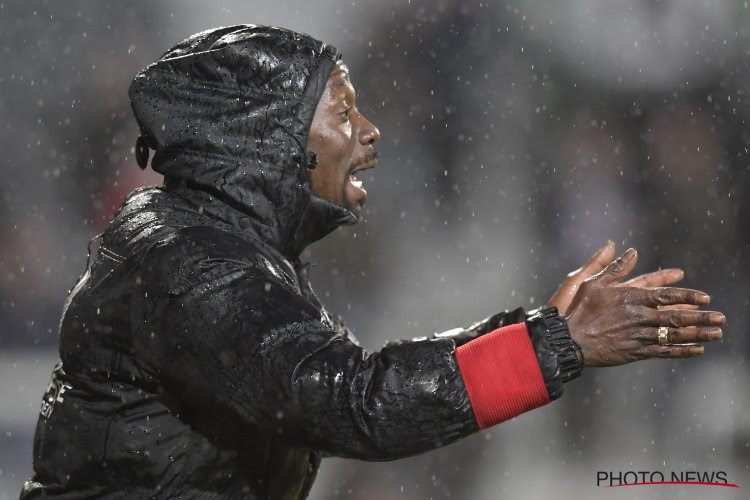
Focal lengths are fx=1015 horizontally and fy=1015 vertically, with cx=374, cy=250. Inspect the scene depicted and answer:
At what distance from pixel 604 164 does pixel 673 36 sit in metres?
1.14

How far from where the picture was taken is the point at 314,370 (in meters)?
1.83

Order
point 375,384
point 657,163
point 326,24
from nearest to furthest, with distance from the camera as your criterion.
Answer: point 375,384, point 657,163, point 326,24

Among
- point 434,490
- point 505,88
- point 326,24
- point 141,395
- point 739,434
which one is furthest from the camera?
point 326,24

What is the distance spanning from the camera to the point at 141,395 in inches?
83.0

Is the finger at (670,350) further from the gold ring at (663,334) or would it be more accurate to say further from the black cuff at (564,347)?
the black cuff at (564,347)

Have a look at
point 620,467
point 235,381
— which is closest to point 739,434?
point 620,467

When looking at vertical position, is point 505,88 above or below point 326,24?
below

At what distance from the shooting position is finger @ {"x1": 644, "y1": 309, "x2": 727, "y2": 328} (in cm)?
194

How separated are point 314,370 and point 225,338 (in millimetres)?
177

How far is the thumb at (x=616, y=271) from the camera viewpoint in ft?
6.66

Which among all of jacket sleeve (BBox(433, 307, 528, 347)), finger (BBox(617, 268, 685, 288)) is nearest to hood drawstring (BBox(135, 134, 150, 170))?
jacket sleeve (BBox(433, 307, 528, 347))

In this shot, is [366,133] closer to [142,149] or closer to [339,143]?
[339,143]

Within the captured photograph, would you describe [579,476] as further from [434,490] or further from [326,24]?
[326,24]

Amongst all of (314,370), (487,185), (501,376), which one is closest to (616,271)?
(501,376)
